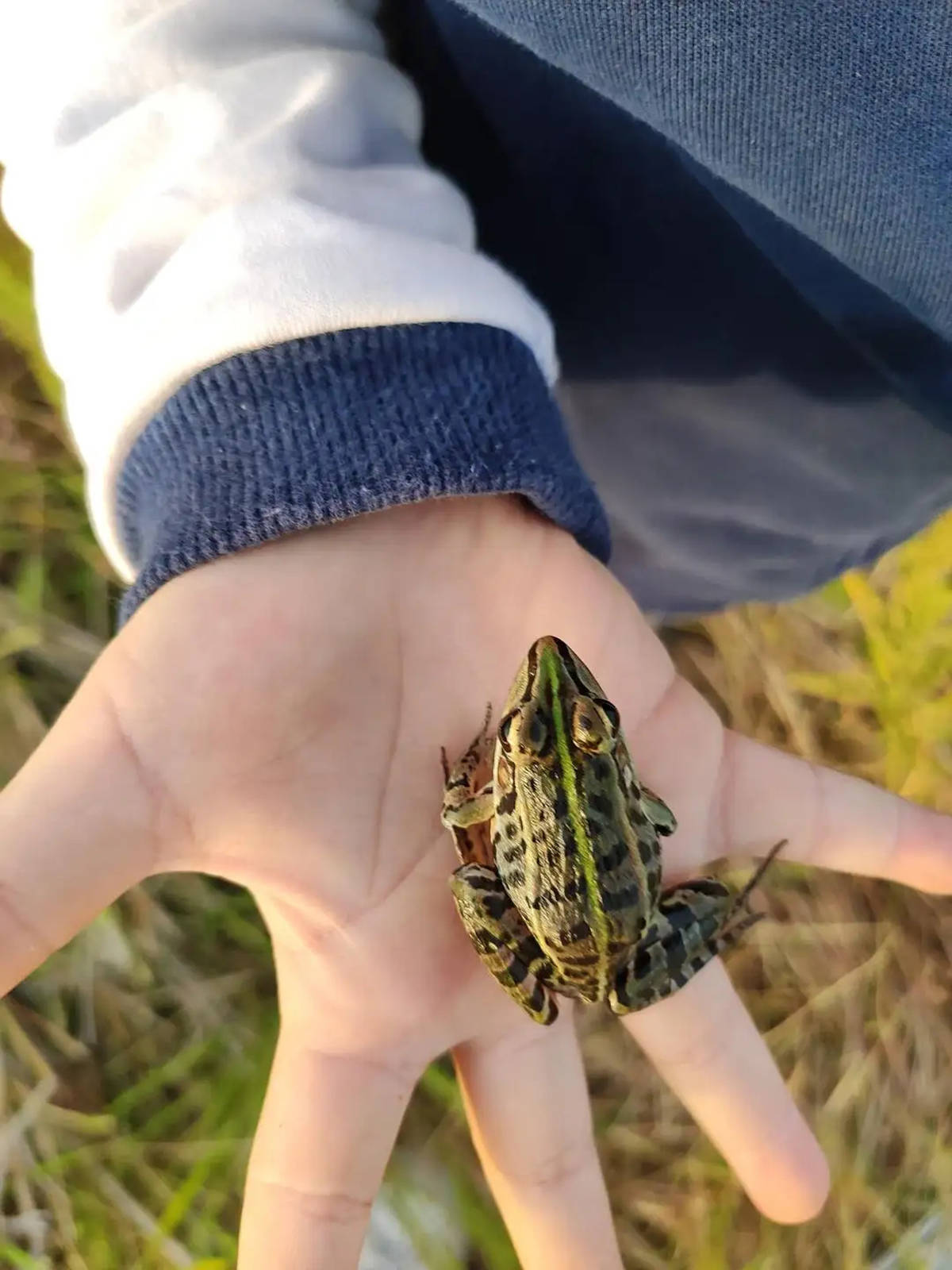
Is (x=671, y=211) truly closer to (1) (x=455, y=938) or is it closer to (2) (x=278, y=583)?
(2) (x=278, y=583)

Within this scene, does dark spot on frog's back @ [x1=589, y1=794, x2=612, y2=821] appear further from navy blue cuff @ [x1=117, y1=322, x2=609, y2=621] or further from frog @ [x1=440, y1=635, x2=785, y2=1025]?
navy blue cuff @ [x1=117, y1=322, x2=609, y2=621]

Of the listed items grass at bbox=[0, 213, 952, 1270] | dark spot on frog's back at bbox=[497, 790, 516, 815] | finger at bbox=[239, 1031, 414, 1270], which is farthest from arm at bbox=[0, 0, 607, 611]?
grass at bbox=[0, 213, 952, 1270]

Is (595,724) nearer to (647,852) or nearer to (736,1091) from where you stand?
(647,852)

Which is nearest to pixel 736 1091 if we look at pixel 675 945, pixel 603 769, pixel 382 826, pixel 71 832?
pixel 675 945

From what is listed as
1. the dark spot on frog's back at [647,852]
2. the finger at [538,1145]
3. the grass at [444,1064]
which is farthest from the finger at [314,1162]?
the grass at [444,1064]

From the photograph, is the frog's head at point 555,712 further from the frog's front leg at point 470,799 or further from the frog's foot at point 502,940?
the frog's foot at point 502,940

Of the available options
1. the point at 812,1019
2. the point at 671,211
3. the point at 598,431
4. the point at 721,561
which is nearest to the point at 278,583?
the point at 671,211
